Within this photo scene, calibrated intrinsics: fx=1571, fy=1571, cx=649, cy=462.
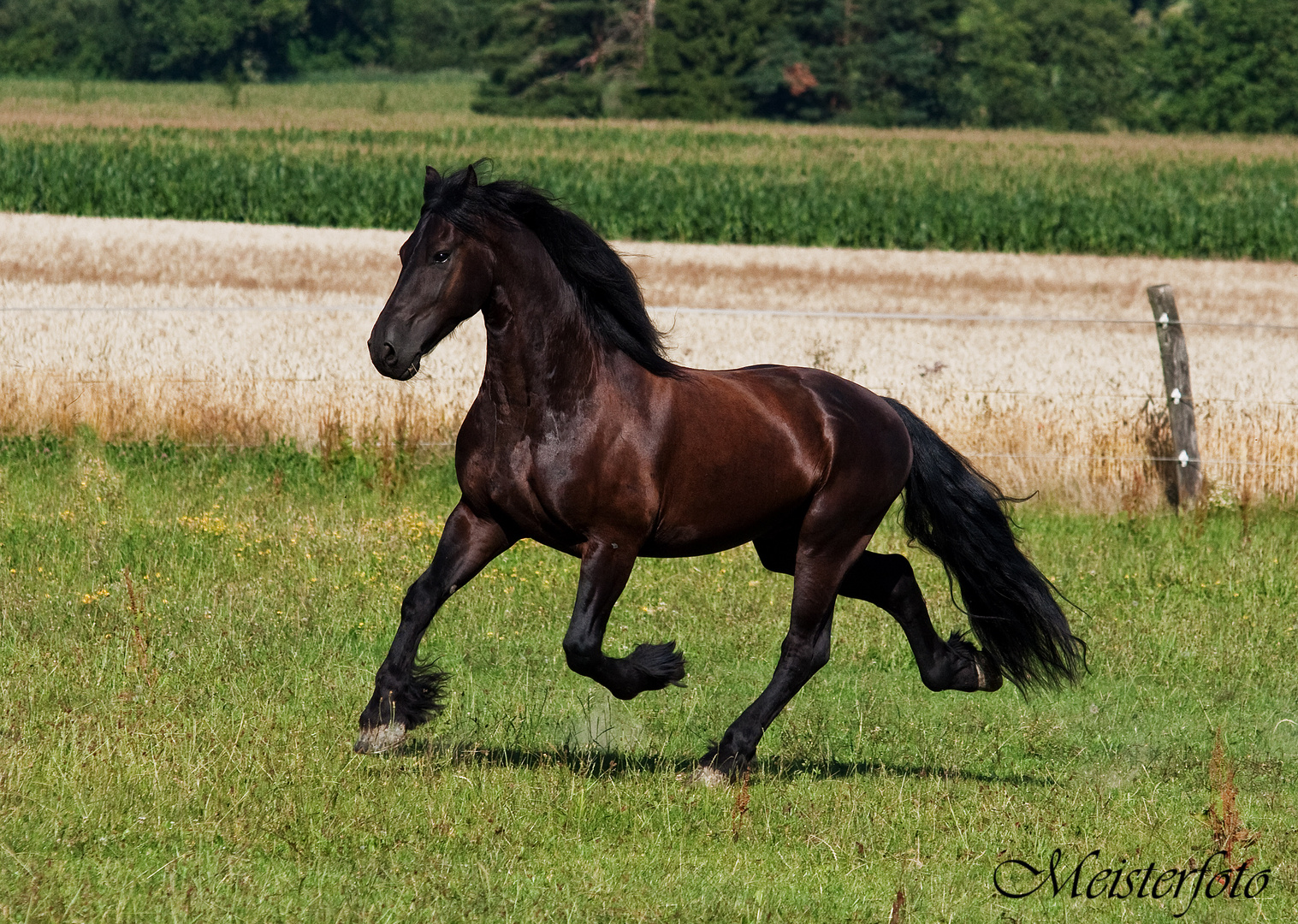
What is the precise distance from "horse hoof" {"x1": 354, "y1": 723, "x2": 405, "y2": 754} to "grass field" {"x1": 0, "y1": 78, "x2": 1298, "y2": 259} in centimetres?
3015

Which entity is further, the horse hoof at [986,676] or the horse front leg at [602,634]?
the horse hoof at [986,676]

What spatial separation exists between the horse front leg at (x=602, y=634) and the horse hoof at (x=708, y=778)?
37 centimetres

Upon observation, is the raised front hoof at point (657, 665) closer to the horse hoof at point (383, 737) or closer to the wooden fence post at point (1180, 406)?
the horse hoof at point (383, 737)

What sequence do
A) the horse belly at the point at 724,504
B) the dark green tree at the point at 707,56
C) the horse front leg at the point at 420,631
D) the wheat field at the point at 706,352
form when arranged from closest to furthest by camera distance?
the horse front leg at the point at 420,631 → the horse belly at the point at 724,504 → the wheat field at the point at 706,352 → the dark green tree at the point at 707,56

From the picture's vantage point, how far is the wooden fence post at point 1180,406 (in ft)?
38.6

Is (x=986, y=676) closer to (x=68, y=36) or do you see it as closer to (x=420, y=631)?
(x=420, y=631)

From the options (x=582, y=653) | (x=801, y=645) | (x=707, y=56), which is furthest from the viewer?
(x=707, y=56)

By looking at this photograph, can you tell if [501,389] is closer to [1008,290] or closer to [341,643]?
[341,643]

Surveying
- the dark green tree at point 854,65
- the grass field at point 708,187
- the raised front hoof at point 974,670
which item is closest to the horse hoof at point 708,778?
the raised front hoof at point 974,670

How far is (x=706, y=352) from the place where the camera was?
1689cm

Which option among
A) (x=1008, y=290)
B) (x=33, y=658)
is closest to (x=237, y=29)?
(x=1008, y=290)

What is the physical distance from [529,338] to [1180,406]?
762 cm

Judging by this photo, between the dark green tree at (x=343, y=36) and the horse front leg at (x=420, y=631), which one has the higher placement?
the dark green tree at (x=343, y=36)

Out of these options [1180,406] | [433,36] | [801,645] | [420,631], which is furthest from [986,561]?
[433,36]
